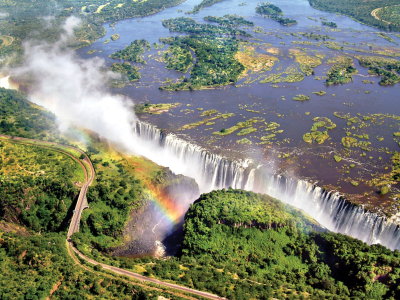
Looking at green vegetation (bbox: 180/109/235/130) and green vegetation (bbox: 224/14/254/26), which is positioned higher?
green vegetation (bbox: 224/14/254/26)

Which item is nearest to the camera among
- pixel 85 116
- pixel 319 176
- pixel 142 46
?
pixel 319 176

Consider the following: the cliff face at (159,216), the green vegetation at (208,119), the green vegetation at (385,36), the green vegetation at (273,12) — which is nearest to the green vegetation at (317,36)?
the green vegetation at (385,36)

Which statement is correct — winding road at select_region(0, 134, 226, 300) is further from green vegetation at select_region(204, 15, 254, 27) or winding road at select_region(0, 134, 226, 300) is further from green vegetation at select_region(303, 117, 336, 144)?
green vegetation at select_region(204, 15, 254, 27)

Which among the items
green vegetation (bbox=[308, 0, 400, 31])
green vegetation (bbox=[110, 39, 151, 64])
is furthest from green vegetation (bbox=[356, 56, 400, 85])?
green vegetation (bbox=[110, 39, 151, 64])

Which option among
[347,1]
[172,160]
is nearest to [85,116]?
[172,160]

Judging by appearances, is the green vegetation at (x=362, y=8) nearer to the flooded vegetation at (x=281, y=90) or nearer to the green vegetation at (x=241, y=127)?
the flooded vegetation at (x=281, y=90)

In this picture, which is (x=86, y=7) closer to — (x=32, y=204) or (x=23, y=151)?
(x=23, y=151)
